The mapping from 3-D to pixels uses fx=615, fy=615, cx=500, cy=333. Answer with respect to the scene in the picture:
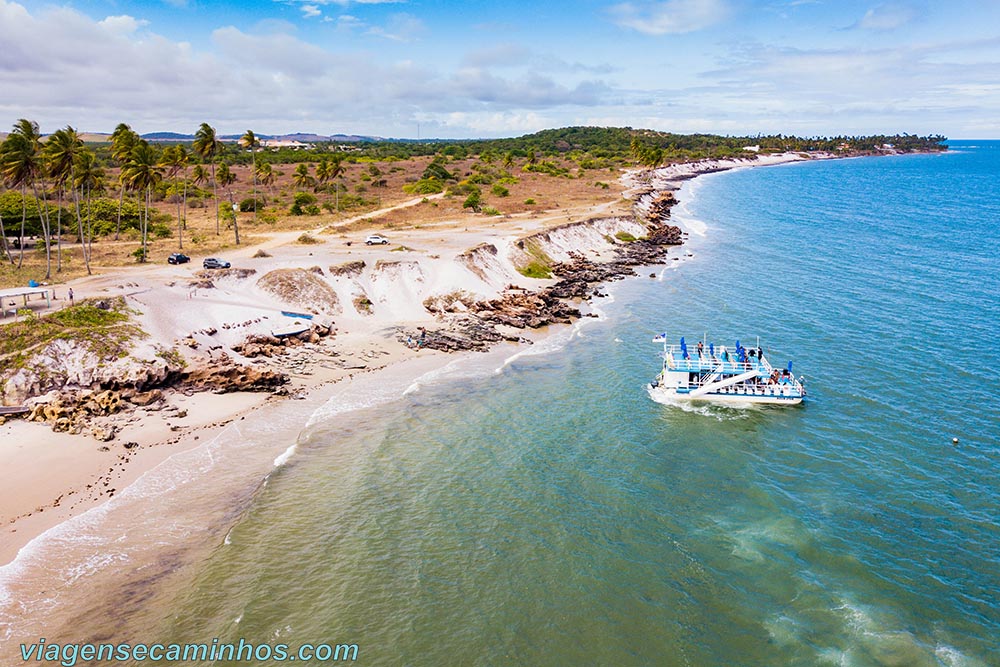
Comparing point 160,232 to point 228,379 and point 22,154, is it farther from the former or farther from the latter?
point 228,379

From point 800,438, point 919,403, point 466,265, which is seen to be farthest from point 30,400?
point 919,403

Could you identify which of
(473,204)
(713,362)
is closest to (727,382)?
(713,362)

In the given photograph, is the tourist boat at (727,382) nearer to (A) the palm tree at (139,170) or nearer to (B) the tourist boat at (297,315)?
(B) the tourist boat at (297,315)

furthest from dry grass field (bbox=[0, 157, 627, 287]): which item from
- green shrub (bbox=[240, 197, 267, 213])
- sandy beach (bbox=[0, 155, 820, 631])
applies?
sandy beach (bbox=[0, 155, 820, 631])

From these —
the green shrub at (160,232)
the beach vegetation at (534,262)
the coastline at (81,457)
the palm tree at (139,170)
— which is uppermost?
the palm tree at (139,170)

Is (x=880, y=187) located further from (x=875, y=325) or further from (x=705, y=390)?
(x=705, y=390)

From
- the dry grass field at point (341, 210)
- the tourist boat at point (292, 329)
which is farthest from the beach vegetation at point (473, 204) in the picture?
the tourist boat at point (292, 329)

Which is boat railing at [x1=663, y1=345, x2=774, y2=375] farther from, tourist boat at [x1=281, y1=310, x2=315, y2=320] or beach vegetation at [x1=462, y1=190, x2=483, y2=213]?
beach vegetation at [x1=462, y1=190, x2=483, y2=213]
